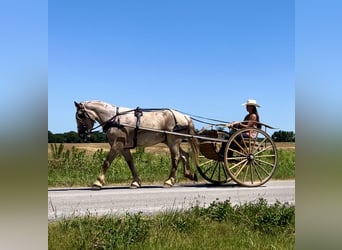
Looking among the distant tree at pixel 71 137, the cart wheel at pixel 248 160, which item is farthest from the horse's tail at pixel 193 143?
the distant tree at pixel 71 137

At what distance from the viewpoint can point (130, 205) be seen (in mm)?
3385

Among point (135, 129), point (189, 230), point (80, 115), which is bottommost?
point (189, 230)

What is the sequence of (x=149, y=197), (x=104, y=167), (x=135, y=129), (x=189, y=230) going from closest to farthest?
(x=189, y=230)
(x=149, y=197)
(x=104, y=167)
(x=135, y=129)

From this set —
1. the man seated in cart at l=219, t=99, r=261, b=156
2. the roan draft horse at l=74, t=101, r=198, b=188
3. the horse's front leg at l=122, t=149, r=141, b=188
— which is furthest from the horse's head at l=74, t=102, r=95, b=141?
the man seated in cart at l=219, t=99, r=261, b=156

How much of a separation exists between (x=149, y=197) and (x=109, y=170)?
0.90 m

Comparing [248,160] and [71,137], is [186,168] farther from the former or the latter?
[71,137]

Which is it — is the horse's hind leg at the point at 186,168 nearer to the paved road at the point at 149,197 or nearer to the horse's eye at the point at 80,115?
the paved road at the point at 149,197

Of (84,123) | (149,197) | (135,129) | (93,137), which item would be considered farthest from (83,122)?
(149,197)

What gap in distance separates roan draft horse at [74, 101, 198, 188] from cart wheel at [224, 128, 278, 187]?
0.38 meters

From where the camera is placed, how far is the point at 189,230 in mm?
2828

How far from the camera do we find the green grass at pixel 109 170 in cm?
401

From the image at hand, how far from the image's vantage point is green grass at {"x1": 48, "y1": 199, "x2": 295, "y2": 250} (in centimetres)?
249

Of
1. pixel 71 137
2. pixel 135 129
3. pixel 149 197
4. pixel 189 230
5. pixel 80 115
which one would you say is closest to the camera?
pixel 189 230
